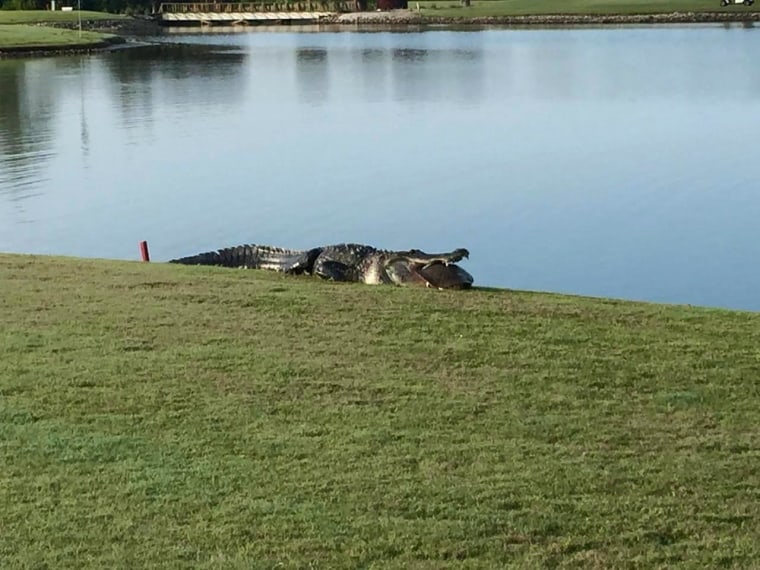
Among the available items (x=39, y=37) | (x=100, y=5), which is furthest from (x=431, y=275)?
(x=100, y=5)

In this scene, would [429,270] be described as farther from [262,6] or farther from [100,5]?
[262,6]

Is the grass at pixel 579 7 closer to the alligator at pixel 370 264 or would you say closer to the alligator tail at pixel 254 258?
the alligator tail at pixel 254 258

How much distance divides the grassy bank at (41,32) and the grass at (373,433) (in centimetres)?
4338

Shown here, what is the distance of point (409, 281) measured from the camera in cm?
801

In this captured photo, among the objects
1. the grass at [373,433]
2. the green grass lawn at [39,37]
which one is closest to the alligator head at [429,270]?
the grass at [373,433]

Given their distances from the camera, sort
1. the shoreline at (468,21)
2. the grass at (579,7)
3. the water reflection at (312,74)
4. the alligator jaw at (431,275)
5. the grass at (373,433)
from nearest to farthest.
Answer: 1. the grass at (373,433)
2. the alligator jaw at (431,275)
3. the water reflection at (312,74)
4. the shoreline at (468,21)
5. the grass at (579,7)

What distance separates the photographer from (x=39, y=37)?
2007 inches

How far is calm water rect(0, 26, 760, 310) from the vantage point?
11820 mm

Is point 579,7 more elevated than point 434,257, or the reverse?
point 579,7

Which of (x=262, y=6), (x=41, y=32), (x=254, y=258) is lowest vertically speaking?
(x=254, y=258)

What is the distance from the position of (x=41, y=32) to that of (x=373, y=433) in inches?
2047

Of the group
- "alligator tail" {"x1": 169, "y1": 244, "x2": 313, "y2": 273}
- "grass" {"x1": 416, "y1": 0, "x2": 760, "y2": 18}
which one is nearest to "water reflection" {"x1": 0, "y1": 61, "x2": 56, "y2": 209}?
"alligator tail" {"x1": 169, "y1": 244, "x2": 313, "y2": 273}

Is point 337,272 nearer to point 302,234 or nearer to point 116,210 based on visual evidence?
point 302,234

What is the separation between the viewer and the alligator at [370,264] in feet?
25.5
